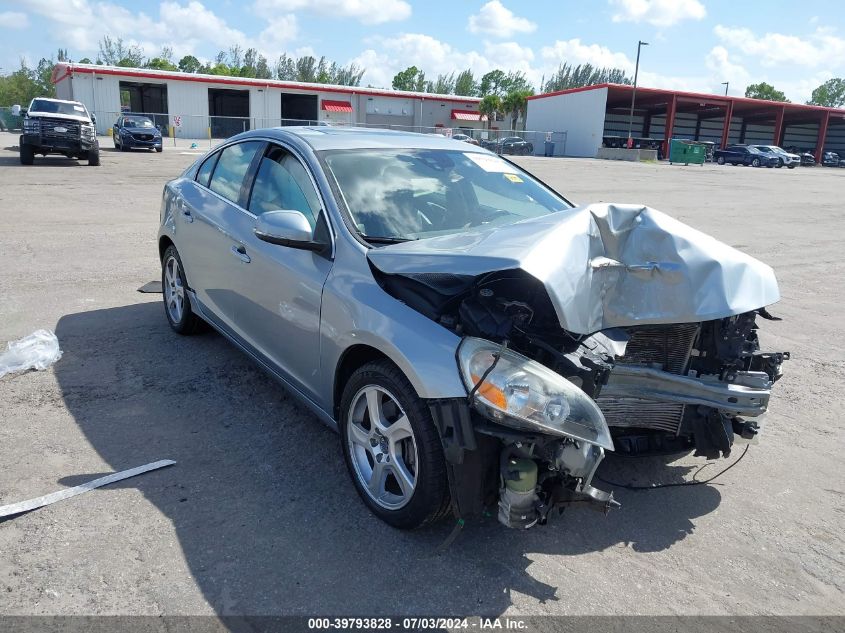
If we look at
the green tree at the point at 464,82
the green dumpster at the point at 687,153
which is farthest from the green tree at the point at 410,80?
the green dumpster at the point at 687,153

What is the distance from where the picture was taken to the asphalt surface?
2.64 meters

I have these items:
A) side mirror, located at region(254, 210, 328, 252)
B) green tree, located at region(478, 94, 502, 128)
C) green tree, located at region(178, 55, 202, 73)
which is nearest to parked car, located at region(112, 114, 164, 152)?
side mirror, located at region(254, 210, 328, 252)

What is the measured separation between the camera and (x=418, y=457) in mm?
2789

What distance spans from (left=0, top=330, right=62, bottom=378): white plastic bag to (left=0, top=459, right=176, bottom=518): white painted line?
187cm

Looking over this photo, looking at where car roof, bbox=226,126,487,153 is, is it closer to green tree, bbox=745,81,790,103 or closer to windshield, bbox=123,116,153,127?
windshield, bbox=123,116,153,127

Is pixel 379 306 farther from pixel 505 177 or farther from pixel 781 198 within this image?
pixel 781 198

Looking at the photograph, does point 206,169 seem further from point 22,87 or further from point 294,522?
point 22,87

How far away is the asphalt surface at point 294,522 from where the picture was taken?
8.67 ft

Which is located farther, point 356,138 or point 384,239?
point 356,138

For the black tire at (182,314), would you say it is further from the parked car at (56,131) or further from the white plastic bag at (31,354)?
the parked car at (56,131)

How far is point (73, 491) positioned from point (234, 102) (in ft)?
216

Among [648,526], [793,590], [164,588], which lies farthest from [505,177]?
[164,588]

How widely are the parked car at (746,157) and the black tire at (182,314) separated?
51016 mm

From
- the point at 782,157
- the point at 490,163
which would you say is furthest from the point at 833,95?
the point at 490,163
